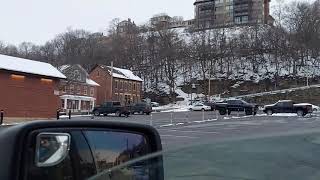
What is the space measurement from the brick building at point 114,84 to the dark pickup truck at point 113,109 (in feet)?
105

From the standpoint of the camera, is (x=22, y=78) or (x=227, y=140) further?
(x=22, y=78)

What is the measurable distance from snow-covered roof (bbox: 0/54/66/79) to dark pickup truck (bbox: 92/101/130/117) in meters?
8.82

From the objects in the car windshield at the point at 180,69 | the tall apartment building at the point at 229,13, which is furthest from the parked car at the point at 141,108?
the tall apartment building at the point at 229,13

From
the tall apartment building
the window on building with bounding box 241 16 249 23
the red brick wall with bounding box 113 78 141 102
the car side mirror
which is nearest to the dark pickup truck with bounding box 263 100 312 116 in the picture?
the red brick wall with bounding box 113 78 141 102

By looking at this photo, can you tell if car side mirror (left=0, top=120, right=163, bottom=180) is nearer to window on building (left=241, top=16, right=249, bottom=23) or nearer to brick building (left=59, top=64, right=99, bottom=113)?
brick building (left=59, top=64, right=99, bottom=113)

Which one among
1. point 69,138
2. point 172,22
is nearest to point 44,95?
point 69,138

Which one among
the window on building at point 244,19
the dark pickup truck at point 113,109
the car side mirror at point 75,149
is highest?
the window on building at point 244,19

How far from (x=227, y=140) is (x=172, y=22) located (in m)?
171

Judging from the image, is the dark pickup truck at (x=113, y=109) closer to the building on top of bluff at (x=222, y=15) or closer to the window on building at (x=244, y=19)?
the building on top of bluff at (x=222, y=15)

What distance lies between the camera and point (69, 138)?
11.4 ft

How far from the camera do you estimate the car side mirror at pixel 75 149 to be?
3215 mm

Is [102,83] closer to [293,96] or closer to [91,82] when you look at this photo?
[91,82]

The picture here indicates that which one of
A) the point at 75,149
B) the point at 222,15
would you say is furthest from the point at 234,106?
the point at 222,15

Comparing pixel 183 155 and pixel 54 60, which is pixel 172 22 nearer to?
pixel 54 60
